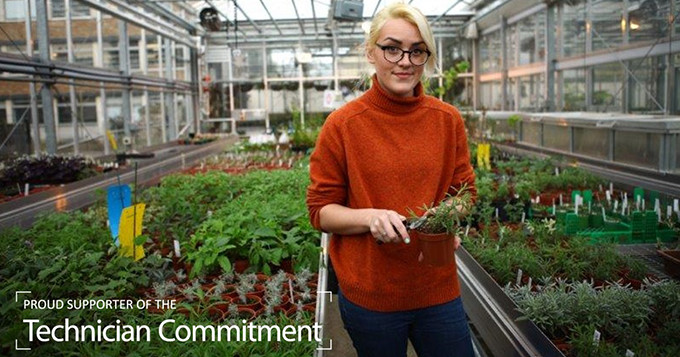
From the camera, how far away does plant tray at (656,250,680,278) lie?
2854 mm

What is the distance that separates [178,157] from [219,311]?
681 centimetres

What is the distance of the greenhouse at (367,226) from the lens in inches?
61.8

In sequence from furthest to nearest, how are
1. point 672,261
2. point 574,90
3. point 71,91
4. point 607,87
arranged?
point 574,90 < point 607,87 < point 71,91 < point 672,261

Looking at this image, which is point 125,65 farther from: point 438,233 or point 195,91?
point 438,233

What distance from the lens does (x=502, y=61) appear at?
1652cm

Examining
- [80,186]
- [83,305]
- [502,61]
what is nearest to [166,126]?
[502,61]

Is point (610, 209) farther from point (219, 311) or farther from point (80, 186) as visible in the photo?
point (80, 186)

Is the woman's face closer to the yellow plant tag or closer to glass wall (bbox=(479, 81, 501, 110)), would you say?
the yellow plant tag

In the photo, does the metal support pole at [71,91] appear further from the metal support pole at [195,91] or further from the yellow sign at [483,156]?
the metal support pole at [195,91]

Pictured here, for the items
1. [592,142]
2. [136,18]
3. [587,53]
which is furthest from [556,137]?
[136,18]

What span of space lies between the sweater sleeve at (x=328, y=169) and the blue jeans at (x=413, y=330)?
0.30m

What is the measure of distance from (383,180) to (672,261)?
6.86 feet

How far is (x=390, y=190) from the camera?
157 centimetres

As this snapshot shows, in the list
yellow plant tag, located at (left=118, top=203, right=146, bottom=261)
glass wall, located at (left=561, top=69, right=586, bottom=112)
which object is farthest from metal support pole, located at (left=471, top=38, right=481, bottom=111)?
yellow plant tag, located at (left=118, top=203, right=146, bottom=261)
